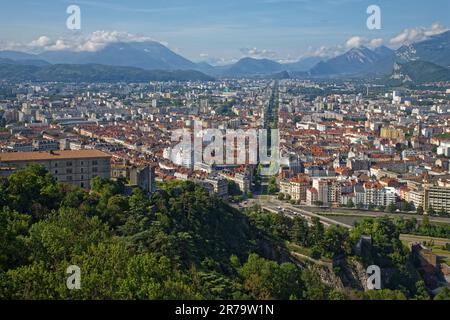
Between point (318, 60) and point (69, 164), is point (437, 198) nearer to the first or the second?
point (69, 164)

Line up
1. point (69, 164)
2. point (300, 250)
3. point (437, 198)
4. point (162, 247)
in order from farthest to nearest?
1. point (437, 198)
2. point (69, 164)
3. point (300, 250)
4. point (162, 247)

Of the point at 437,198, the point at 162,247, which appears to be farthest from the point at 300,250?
the point at 437,198

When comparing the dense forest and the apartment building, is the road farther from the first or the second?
the apartment building

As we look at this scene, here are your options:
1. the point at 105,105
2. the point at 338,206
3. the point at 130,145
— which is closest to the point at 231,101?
the point at 105,105

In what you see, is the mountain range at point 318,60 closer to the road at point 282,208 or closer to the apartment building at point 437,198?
the road at point 282,208

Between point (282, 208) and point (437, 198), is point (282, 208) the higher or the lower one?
the lower one

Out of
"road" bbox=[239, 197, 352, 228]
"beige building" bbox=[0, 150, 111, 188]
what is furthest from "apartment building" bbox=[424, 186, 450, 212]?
"beige building" bbox=[0, 150, 111, 188]

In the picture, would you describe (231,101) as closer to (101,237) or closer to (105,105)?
(105,105)
